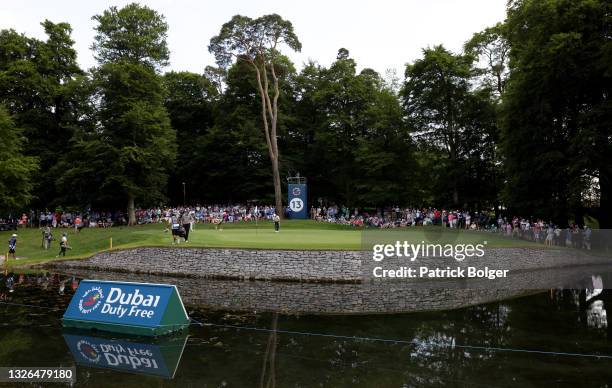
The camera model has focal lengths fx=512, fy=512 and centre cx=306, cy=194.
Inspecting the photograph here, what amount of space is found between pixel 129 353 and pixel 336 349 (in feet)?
16.3

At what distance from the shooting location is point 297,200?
146 feet

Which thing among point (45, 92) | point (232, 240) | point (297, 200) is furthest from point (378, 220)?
point (45, 92)

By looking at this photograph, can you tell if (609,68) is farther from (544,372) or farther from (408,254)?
(544,372)

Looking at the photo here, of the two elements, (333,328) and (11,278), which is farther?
(11,278)

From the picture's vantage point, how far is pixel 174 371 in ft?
35.2

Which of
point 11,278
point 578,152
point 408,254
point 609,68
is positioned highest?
point 609,68

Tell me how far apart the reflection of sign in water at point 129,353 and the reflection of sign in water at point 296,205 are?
31.1 m

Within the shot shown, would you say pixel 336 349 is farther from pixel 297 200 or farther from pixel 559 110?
pixel 297 200

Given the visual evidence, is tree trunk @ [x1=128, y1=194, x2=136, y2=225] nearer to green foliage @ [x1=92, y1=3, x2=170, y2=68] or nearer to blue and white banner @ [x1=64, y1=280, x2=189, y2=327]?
green foliage @ [x1=92, y1=3, x2=170, y2=68]

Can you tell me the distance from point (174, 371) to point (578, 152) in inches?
1167

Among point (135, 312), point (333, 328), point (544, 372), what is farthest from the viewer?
point (333, 328)

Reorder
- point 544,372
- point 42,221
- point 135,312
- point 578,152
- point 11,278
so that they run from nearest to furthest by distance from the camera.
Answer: point 544,372, point 135,312, point 11,278, point 578,152, point 42,221

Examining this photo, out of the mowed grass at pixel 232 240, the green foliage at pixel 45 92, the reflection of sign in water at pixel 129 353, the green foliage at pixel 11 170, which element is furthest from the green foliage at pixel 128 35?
the reflection of sign in water at pixel 129 353

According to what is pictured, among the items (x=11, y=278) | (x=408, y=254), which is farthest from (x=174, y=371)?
(x=11, y=278)
